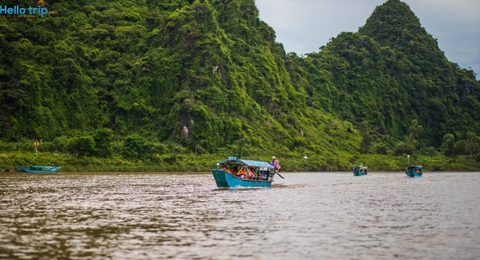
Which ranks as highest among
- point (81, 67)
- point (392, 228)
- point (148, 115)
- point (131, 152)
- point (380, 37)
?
point (380, 37)

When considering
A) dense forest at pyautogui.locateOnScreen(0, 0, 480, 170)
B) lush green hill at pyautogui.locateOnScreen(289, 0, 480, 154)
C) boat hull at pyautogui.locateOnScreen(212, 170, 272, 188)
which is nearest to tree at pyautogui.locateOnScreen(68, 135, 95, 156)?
dense forest at pyautogui.locateOnScreen(0, 0, 480, 170)

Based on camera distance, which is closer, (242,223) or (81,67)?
(242,223)

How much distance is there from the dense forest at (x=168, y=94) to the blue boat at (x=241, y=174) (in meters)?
28.5

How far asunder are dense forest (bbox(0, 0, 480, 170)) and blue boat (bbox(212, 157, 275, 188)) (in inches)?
1122

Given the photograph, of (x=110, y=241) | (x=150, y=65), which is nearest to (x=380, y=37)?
(x=150, y=65)

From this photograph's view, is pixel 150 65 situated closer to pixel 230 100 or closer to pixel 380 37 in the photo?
pixel 230 100

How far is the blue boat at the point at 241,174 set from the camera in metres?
36.6

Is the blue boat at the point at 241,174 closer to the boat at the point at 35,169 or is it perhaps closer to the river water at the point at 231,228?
the river water at the point at 231,228

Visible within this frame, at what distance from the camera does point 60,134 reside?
82250mm

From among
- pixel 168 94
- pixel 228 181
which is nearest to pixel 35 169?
pixel 228 181

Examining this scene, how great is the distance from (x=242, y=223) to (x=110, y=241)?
5511 mm

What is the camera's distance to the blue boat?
3659 centimetres

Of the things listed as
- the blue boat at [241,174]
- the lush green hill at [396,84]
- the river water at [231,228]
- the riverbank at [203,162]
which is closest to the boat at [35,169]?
the riverbank at [203,162]

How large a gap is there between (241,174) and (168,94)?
58444 millimetres
